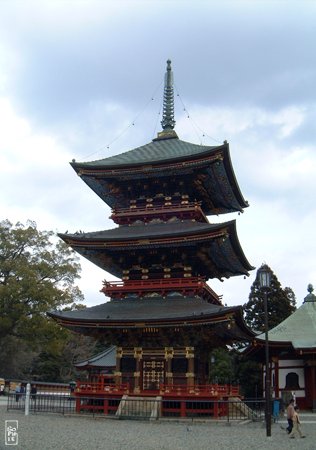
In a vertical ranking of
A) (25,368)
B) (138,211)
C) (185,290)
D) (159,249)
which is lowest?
(25,368)

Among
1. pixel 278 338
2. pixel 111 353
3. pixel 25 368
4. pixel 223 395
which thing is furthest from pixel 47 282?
pixel 223 395

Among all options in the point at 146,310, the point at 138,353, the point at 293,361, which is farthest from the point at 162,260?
the point at 293,361

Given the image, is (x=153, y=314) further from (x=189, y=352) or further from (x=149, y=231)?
(x=149, y=231)

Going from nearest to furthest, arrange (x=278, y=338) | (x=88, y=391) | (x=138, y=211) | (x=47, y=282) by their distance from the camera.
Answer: (x=88, y=391)
(x=138, y=211)
(x=278, y=338)
(x=47, y=282)

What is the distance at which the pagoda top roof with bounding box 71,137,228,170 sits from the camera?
3238 centimetres

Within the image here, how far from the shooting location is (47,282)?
5600 centimetres

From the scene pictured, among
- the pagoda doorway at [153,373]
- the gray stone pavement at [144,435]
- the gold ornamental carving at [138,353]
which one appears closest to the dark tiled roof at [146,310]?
the gold ornamental carving at [138,353]

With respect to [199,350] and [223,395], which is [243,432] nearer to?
[223,395]

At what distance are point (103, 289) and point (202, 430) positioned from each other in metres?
12.1

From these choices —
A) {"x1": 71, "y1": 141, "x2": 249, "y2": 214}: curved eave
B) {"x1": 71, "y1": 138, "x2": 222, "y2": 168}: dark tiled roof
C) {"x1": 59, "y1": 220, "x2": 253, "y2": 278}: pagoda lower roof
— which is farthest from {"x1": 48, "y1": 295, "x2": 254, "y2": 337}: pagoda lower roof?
{"x1": 71, "y1": 138, "x2": 222, "y2": 168}: dark tiled roof

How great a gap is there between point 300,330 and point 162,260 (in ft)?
45.9

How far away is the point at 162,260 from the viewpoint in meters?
32.2

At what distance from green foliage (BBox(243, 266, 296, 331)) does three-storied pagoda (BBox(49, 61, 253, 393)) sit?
16.8m

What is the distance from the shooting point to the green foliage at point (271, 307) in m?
52.3
